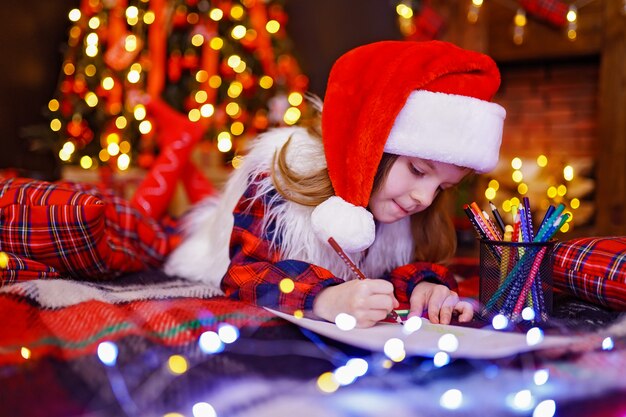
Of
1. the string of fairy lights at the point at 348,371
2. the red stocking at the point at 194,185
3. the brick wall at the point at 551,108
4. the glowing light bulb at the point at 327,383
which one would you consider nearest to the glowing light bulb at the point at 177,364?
the string of fairy lights at the point at 348,371

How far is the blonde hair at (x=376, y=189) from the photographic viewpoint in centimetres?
91

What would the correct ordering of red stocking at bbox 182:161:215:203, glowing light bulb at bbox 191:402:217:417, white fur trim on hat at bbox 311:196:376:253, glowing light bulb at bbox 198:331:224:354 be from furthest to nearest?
1. red stocking at bbox 182:161:215:203
2. white fur trim on hat at bbox 311:196:376:253
3. glowing light bulb at bbox 198:331:224:354
4. glowing light bulb at bbox 191:402:217:417

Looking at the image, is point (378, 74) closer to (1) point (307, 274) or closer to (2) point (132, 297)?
(1) point (307, 274)

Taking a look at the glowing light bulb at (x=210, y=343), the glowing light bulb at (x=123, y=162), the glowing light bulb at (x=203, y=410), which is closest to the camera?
the glowing light bulb at (x=203, y=410)

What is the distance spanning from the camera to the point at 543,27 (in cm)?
293

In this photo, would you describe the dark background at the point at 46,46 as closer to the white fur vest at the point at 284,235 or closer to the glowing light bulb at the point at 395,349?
the white fur vest at the point at 284,235

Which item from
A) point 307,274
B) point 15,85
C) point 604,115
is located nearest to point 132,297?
point 307,274

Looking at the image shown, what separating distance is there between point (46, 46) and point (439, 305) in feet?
7.79

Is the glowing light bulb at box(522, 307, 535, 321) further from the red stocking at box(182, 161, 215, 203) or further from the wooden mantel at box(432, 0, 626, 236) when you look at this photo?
the wooden mantel at box(432, 0, 626, 236)

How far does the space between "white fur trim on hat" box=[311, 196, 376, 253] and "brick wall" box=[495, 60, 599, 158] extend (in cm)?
245

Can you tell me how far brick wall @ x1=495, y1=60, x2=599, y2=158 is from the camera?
302 cm

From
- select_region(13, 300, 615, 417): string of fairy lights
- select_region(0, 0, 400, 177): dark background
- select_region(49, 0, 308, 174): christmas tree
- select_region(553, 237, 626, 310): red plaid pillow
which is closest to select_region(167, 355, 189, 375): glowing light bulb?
select_region(13, 300, 615, 417): string of fairy lights

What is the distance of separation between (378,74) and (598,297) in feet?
1.53

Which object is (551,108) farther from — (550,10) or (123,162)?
(123,162)
